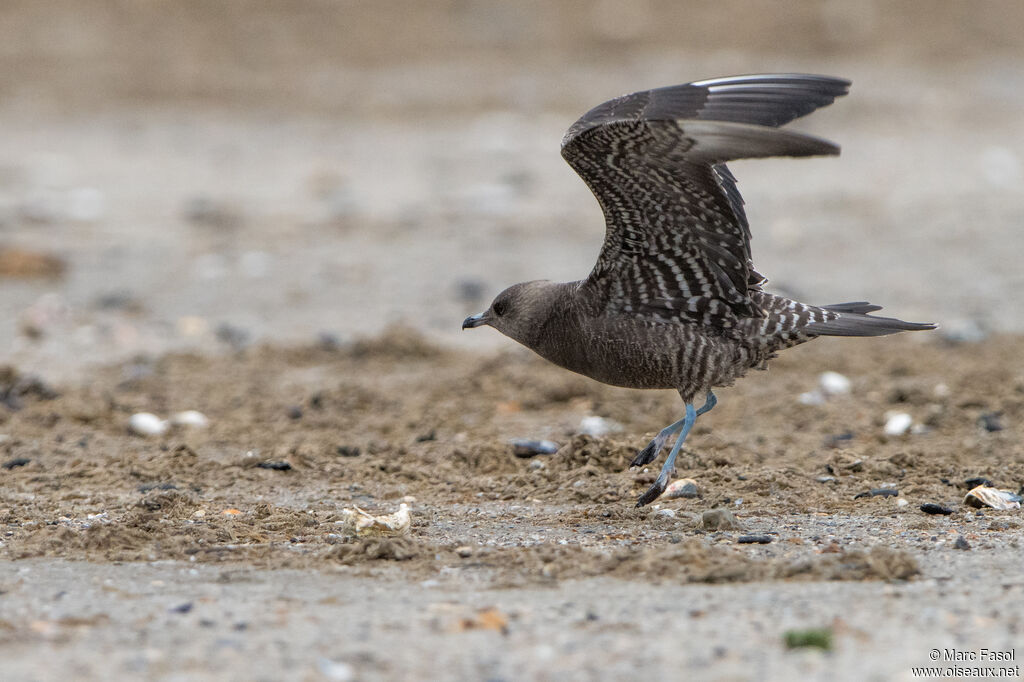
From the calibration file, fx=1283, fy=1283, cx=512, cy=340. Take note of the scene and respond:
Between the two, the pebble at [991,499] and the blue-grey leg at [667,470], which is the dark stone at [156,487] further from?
the pebble at [991,499]

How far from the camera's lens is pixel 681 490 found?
5211mm

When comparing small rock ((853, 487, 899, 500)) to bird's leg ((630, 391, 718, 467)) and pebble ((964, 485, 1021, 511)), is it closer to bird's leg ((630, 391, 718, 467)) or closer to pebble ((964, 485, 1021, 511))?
pebble ((964, 485, 1021, 511))

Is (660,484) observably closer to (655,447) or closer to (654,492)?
(654,492)

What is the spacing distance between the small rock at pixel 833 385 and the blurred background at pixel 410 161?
1.30 m

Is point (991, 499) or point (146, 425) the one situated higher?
point (991, 499)

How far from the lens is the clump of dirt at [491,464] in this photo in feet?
14.2

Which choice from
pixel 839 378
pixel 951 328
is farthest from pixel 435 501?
pixel 951 328

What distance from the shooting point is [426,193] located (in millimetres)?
11516

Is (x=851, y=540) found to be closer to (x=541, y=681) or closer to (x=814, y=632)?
(x=814, y=632)

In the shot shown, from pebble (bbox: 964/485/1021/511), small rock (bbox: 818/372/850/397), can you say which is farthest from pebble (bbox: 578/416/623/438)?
pebble (bbox: 964/485/1021/511)

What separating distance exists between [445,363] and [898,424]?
2.68 metres

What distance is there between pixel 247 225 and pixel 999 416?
644 centimetres

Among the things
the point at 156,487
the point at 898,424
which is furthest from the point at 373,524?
the point at 898,424

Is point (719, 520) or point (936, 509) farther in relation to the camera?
point (936, 509)
